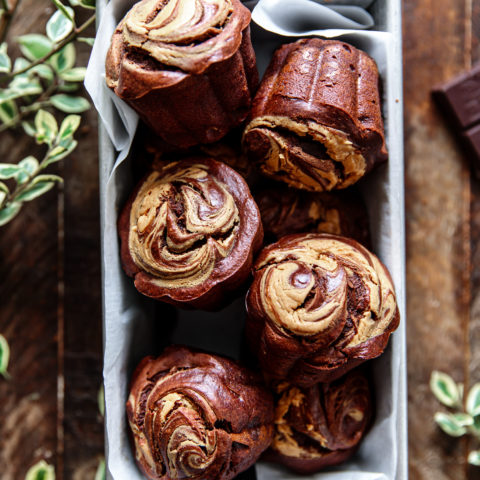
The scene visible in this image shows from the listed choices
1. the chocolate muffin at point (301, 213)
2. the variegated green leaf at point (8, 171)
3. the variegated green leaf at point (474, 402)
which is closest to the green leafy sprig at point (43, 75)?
the variegated green leaf at point (8, 171)

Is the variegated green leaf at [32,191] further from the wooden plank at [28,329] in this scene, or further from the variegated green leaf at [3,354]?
the variegated green leaf at [3,354]

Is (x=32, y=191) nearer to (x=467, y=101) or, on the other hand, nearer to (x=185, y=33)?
(x=185, y=33)

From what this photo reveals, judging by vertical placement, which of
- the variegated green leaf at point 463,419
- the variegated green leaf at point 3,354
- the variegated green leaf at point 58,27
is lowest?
the variegated green leaf at point 463,419

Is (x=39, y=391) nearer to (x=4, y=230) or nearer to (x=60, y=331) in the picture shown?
(x=60, y=331)

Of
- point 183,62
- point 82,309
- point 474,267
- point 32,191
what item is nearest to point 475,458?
point 474,267

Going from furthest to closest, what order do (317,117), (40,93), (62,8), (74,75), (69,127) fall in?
(40,93) < (74,75) < (69,127) < (62,8) < (317,117)

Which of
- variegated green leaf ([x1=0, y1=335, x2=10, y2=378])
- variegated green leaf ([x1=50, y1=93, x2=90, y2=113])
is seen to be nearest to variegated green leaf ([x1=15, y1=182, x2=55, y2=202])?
variegated green leaf ([x1=50, y1=93, x2=90, y2=113])

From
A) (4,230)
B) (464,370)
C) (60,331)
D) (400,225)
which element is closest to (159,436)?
(60,331)
